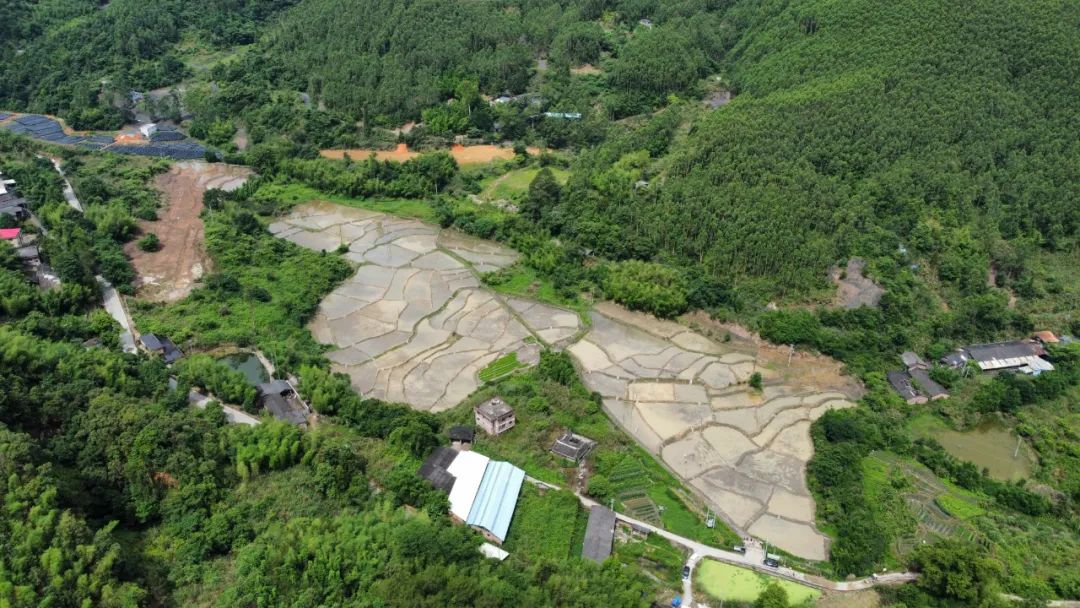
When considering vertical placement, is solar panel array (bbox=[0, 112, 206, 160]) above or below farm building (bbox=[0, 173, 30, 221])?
below

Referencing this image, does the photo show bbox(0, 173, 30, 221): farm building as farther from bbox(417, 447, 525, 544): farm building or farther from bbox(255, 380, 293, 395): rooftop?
bbox(417, 447, 525, 544): farm building

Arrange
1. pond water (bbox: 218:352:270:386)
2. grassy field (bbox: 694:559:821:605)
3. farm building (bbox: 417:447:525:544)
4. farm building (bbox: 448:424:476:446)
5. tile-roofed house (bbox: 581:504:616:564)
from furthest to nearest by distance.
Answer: pond water (bbox: 218:352:270:386) < farm building (bbox: 448:424:476:446) < farm building (bbox: 417:447:525:544) < tile-roofed house (bbox: 581:504:616:564) < grassy field (bbox: 694:559:821:605)

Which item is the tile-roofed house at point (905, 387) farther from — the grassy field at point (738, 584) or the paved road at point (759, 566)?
the grassy field at point (738, 584)

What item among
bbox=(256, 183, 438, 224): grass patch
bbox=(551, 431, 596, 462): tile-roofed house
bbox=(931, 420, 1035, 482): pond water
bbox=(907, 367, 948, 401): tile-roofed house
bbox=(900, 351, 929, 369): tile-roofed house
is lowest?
bbox=(256, 183, 438, 224): grass patch

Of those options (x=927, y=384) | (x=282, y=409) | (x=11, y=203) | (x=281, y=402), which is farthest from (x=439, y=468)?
(x=11, y=203)

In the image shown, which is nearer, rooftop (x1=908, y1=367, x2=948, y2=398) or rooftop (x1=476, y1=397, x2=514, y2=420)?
rooftop (x1=476, y1=397, x2=514, y2=420)

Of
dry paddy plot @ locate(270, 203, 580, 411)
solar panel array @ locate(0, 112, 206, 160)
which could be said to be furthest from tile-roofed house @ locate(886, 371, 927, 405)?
solar panel array @ locate(0, 112, 206, 160)

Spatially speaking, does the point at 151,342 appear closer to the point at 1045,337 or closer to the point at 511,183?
the point at 511,183
